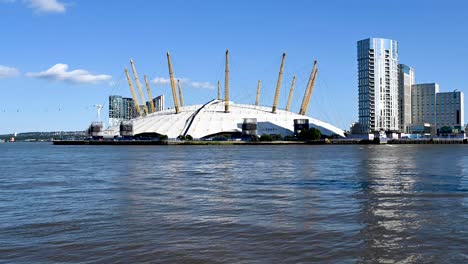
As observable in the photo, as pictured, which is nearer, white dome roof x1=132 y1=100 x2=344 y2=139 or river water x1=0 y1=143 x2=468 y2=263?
river water x1=0 y1=143 x2=468 y2=263

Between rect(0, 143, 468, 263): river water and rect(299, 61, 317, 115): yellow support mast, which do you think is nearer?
rect(0, 143, 468, 263): river water

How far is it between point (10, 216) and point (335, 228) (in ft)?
36.1

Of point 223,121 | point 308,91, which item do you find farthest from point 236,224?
point 308,91

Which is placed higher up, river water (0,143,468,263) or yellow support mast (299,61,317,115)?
yellow support mast (299,61,317,115)

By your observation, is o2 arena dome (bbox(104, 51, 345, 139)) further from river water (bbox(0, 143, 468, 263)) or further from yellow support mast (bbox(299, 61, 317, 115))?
river water (bbox(0, 143, 468, 263))

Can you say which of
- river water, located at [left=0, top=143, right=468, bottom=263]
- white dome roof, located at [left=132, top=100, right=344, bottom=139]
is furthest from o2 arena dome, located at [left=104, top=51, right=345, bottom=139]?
river water, located at [left=0, top=143, right=468, bottom=263]

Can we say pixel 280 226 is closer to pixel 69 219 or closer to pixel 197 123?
pixel 69 219

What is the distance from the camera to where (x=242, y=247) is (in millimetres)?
12047

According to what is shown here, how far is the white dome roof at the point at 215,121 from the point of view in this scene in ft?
545

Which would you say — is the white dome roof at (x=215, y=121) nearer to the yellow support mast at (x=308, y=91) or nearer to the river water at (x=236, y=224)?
the yellow support mast at (x=308, y=91)

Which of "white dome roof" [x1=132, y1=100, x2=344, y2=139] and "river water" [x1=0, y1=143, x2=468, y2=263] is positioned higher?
"white dome roof" [x1=132, y1=100, x2=344, y2=139]

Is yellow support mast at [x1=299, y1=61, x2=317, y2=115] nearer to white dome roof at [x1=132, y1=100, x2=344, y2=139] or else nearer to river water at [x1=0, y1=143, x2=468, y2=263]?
white dome roof at [x1=132, y1=100, x2=344, y2=139]

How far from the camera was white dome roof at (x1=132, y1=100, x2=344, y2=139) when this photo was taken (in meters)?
166

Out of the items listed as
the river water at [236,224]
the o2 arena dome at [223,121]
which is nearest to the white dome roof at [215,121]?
the o2 arena dome at [223,121]
